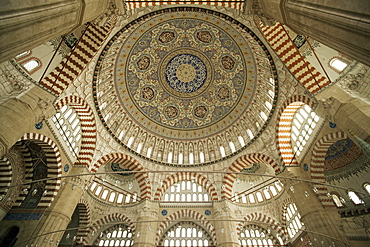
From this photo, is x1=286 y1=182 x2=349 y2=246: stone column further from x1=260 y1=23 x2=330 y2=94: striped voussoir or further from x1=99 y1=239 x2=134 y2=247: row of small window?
x1=99 y1=239 x2=134 y2=247: row of small window

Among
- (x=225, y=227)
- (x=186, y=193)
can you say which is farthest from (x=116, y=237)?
(x=225, y=227)

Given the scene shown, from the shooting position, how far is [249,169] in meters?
20.3

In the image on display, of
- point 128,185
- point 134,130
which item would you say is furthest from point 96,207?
point 134,130

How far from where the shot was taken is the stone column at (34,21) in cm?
404

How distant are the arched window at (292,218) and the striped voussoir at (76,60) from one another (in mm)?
18834

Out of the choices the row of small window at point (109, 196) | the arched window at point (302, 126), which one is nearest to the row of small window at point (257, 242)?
the arched window at point (302, 126)

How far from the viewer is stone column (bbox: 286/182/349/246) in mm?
9828

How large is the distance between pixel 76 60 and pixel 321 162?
50.7ft

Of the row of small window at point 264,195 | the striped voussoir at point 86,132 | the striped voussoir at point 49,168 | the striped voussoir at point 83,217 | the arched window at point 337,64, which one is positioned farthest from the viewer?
the row of small window at point 264,195

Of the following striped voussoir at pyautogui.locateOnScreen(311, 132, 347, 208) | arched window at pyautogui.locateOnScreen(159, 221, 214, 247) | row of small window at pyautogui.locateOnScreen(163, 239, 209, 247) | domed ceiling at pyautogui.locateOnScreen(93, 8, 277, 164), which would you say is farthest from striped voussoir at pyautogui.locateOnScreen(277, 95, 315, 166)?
row of small window at pyautogui.locateOnScreen(163, 239, 209, 247)

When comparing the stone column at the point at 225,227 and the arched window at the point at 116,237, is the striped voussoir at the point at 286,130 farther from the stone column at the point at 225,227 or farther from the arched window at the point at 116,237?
the arched window at the point at 116,237

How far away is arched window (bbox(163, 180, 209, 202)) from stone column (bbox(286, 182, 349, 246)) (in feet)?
27.3

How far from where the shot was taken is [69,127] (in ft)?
42.9

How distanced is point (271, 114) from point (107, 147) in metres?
12.5
